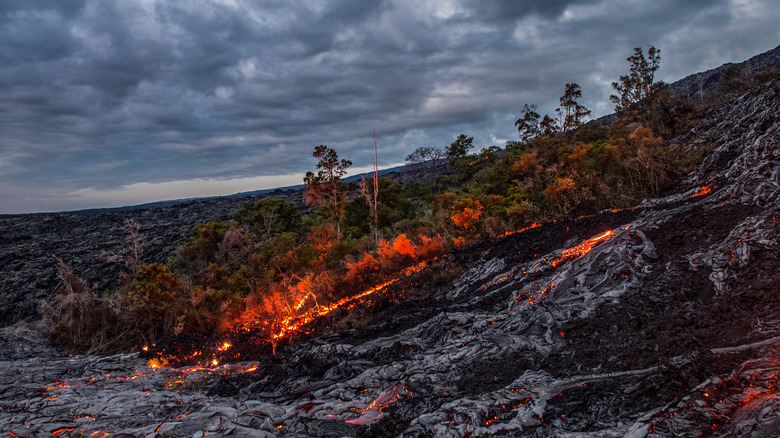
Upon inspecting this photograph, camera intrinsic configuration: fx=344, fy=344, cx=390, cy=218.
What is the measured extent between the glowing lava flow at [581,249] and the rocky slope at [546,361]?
0.06 metres

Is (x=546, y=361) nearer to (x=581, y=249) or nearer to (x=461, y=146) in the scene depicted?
(x=581, y=249)

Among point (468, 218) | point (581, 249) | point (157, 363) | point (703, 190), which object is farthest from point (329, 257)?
point (703, 190)

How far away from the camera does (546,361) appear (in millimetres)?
5625

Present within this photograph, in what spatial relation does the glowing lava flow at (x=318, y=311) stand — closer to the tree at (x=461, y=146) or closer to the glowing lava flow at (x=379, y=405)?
the glowing lava flow at (x=379, y=405)

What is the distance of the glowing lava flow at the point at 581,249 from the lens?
863 cm

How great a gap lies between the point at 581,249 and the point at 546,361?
166 inches

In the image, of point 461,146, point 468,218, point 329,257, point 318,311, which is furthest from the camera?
point 461,146

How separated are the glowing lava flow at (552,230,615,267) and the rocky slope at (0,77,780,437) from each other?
0.19 ft

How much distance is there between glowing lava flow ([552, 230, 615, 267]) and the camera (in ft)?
28.3

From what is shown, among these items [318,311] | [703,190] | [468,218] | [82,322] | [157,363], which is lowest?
[157,363]

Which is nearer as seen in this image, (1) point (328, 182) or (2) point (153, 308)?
(2) point (153, 308)

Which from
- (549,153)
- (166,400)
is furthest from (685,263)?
(549,153)

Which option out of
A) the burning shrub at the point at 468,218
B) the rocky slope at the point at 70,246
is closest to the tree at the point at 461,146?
the rocky slope at the point at 70,246

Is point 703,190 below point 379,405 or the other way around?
the other way around
